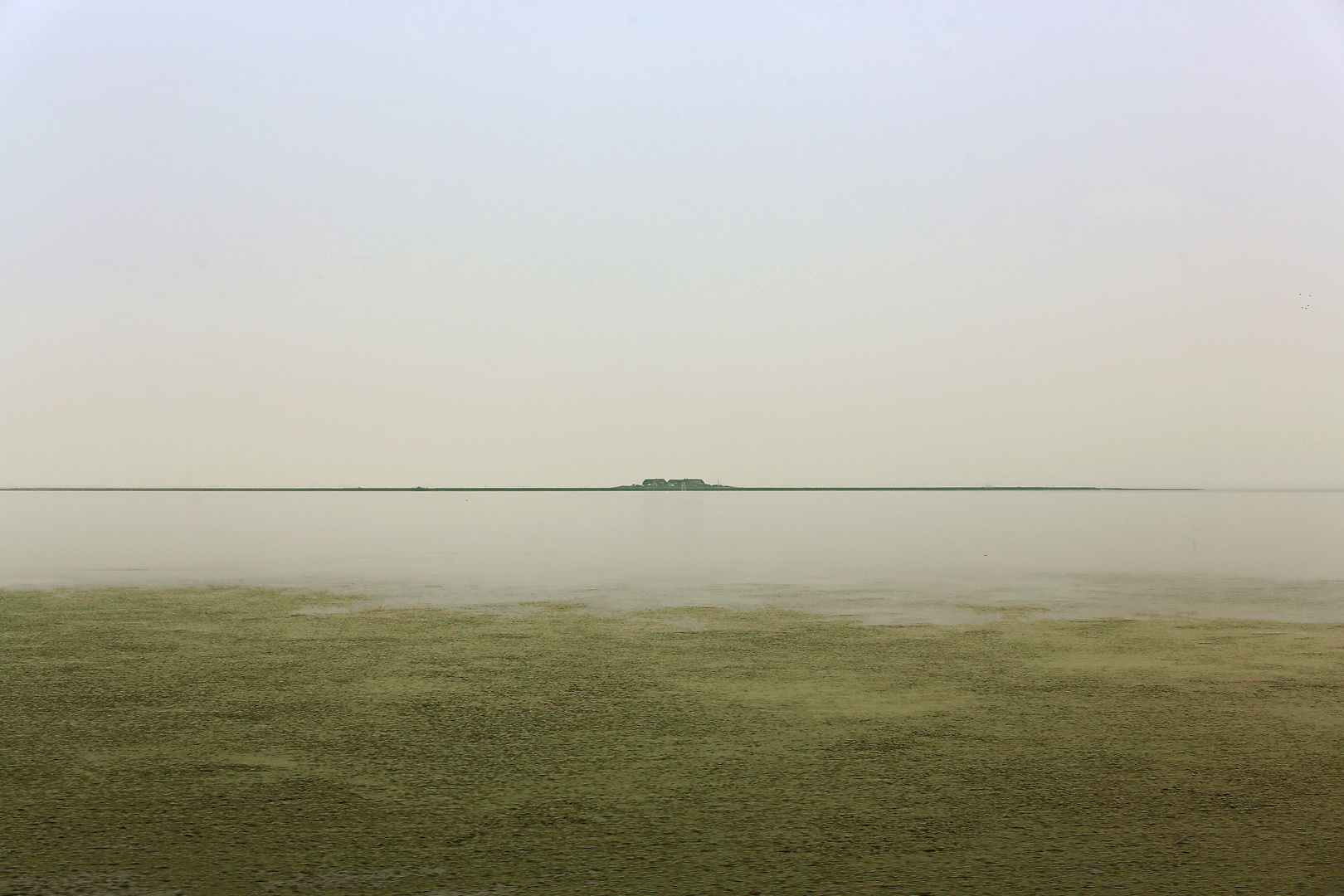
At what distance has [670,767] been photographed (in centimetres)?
853

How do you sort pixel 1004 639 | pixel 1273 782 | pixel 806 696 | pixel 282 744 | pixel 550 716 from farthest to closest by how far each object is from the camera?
pixel 1004 639
pixel 806 696
pixel 550 716
pixel 282 744
pixel 1273 782

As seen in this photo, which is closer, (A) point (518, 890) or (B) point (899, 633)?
(A) point (518, 890)

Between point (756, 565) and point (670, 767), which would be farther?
point (756, 565)

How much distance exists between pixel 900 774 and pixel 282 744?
5455 mm

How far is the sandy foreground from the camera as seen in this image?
6.39 metres

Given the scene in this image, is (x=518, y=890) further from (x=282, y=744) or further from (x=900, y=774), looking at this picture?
(x=282, y=744)

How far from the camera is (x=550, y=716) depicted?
33.9 ft

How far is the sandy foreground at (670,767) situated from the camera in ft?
21.0

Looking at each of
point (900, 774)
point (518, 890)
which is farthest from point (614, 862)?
point (900, 774)

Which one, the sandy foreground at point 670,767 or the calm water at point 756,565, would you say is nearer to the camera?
the sandy foreground at point 670,767

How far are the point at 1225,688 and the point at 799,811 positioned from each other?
7056 mm

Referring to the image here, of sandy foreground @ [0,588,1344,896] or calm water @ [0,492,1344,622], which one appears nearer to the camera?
sandy foreground @ [0,588,1344,896]

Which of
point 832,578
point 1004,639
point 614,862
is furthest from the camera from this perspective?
point 832,578

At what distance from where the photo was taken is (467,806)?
24.7 feet
